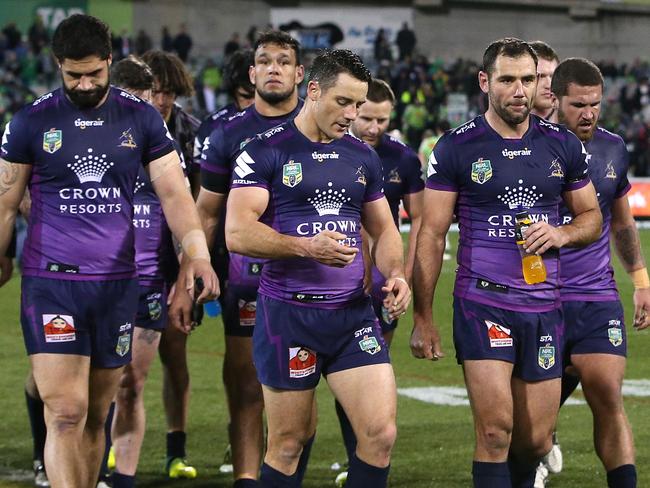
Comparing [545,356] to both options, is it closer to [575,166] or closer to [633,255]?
[575,166]

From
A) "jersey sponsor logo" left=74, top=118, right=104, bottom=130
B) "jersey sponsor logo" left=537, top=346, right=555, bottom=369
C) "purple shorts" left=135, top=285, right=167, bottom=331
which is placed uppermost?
"jersey sponsor logo" left=74, top=118, right=104, bottom=130

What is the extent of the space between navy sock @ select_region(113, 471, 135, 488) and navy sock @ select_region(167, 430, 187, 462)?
0.88 meters

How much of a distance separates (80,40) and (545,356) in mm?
2559

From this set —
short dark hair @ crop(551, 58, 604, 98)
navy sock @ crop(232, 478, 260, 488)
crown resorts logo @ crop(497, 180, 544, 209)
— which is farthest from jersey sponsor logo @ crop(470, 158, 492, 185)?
navy sock @ crop(232, 478, 260, 488)

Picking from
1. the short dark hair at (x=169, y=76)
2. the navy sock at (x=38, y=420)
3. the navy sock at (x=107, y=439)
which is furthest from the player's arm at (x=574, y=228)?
the navy sock at (x=38, y=420)

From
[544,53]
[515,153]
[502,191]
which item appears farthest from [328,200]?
[544,53]

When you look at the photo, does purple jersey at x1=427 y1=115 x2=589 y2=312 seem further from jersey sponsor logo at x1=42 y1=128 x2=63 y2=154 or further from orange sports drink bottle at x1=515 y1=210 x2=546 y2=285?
jersey sponsor logo at x1=42 y1=128 x2=63 y2=154

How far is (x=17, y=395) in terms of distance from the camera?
11.2m

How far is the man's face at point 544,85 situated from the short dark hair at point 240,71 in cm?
169

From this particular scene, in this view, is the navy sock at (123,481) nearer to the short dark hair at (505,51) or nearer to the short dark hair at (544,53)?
the short dark hair at (505,51)

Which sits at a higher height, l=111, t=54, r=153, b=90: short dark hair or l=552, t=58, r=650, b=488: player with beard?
l=111, t=54, r=153, b=90: short dark hair

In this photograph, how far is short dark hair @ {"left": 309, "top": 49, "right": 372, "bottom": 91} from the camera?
615 cm

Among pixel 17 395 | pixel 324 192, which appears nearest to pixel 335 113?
pixel 324 192

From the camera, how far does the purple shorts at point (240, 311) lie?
750 cm
